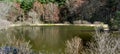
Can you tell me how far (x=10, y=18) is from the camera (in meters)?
64.8

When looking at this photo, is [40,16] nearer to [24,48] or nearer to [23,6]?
[23,6]

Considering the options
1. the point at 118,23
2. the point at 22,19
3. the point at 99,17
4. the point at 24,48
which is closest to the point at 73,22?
the point at 99,17

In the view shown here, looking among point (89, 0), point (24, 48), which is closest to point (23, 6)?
point (89, 0)

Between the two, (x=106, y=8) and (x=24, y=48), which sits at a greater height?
(x=24, y=48)

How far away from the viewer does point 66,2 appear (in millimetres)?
73125

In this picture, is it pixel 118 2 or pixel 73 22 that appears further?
pixel 73 22

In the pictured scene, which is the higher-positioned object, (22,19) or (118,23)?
(118,23)

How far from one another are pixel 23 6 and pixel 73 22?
541 inches

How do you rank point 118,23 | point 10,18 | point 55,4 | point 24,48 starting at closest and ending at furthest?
1. point 24,48
2. point 118,23
3. point 10,18
4. point 55,4

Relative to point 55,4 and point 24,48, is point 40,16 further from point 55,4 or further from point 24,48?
point 24,48

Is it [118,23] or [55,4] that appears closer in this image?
[118,23]

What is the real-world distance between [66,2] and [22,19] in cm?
1199

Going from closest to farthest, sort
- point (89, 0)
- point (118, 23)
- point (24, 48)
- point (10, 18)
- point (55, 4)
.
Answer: point (24, 48)
point (118, 23)
point (10, 18)
point (89, 0)
point (55, 4)

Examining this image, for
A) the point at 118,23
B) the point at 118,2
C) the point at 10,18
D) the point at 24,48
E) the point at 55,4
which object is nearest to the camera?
the point at 24,48
